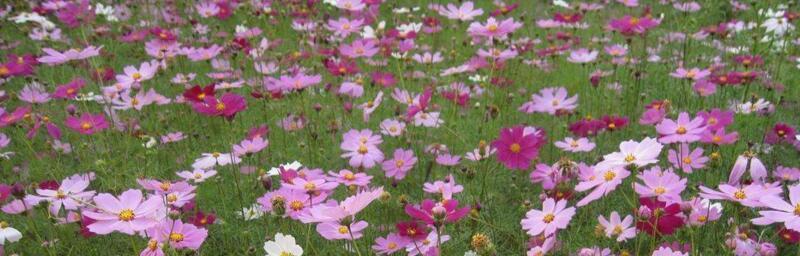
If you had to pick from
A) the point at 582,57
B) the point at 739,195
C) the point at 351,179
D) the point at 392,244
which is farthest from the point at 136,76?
the point at 739,195

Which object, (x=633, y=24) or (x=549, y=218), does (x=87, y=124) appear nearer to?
(x=549, y=218)

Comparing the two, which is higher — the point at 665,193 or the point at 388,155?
the point at 665,193

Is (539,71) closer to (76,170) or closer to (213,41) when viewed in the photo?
(213,41)

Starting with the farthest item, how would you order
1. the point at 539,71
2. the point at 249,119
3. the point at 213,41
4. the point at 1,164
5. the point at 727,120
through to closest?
the point at 213,41 < the point at 539,71 < the point at 249,119 < the point at 1,164 < the point at 727,120

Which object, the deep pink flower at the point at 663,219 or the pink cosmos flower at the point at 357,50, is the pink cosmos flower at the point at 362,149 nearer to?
the pink cosmos flower at the point at 357,50

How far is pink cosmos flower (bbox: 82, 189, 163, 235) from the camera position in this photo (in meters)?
1.19

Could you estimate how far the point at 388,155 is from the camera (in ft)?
7.65

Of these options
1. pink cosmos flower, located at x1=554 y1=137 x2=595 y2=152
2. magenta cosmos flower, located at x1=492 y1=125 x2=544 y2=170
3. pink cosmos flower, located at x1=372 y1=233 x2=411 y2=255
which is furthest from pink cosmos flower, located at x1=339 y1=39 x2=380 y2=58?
pink cosmos flower, located at x1=372 y1=233 x2=411 y2=255

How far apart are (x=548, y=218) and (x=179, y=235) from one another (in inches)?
25.7

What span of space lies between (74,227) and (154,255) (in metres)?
0.78

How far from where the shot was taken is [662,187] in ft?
4.34

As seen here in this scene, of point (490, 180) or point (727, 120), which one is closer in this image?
point (727, 120)

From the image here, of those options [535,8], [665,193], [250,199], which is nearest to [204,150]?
[250,199]

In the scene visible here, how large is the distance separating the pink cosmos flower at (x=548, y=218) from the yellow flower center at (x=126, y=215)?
672 millimetres
